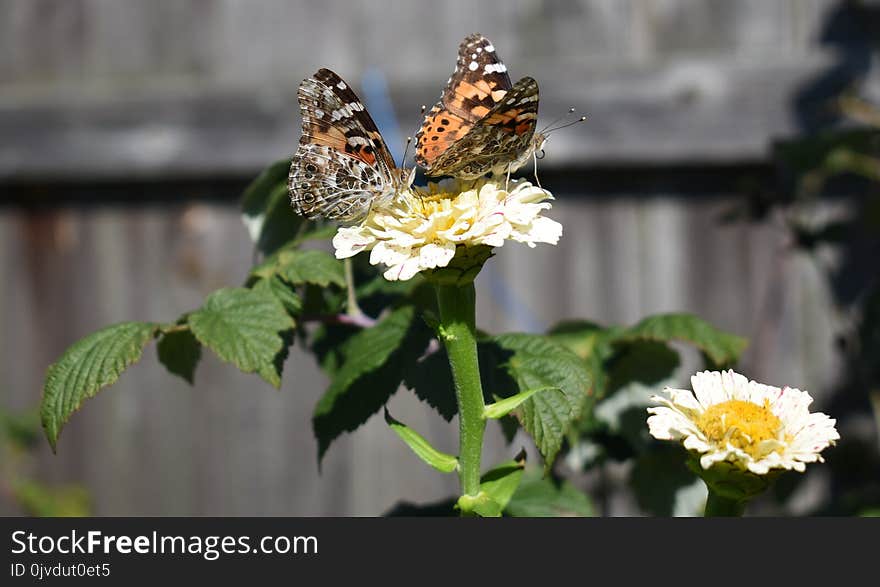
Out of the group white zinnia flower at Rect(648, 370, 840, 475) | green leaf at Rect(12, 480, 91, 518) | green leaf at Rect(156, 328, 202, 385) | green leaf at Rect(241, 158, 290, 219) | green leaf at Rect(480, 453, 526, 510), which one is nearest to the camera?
white zinnia flower at Rect(648, 370, 840, 475)

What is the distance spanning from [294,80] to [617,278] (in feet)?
3.25

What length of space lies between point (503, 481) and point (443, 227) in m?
0.26

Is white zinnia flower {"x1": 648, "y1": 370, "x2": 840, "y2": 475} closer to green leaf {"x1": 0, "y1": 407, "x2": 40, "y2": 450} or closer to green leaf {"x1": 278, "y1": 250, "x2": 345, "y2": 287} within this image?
green leaf {"x1": 278, "y1": 250, "x2": 345, "y2": 287}

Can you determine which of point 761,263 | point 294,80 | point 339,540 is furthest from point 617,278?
point 339,540

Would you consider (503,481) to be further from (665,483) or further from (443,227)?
(665,483)

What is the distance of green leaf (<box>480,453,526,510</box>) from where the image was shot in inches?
35.0

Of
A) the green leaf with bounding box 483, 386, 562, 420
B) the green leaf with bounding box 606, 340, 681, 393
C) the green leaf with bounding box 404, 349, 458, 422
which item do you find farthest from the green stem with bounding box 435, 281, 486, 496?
the green leaf with bounding box 606, 340, 681, 393

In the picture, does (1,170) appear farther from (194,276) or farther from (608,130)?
Answer: (608,130)

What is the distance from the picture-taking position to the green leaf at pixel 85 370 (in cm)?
95

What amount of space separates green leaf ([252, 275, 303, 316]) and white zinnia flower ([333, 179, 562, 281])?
5.8 inches

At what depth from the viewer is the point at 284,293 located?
1080mm

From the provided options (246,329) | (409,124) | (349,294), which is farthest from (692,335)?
(409,124)

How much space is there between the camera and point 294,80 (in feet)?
7.72

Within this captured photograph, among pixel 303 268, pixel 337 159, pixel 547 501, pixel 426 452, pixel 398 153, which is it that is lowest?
pixel 547 501
